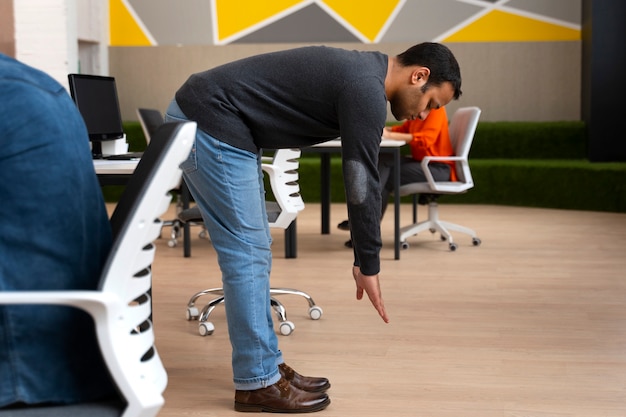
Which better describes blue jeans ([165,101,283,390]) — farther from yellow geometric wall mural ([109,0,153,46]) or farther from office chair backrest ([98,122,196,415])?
yellow geometric wall mural ([109,0,153,46])

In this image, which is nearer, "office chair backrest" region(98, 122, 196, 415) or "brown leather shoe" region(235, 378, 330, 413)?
"office chair backrest" region(98, 122, 196, 415)

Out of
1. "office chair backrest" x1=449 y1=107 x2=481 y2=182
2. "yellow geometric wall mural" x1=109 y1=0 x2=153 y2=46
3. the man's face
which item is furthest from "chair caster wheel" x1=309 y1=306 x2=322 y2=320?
"yellow geometric wall mural" x1=109 y1=0 x2=153 y2=46

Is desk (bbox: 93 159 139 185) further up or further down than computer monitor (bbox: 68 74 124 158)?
further down

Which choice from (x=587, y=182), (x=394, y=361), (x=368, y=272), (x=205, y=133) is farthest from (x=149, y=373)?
(x=587, y=182)

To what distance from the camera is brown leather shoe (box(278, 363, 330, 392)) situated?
8.95 ft

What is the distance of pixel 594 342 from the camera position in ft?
11.1

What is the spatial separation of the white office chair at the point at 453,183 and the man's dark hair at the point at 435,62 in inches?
130

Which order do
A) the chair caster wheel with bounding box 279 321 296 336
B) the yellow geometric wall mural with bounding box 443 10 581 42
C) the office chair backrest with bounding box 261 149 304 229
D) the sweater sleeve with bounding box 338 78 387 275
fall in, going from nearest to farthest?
the sweater sleeve with bounding box 338 78 387 275 → the chair caster wheel with bounding box 279 321 296 336 → the office chair backrest with bounding box 261 149 304 229 → the yellow geometric wall mural with bounding box 443 10 581 42

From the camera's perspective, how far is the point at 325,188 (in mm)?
6348

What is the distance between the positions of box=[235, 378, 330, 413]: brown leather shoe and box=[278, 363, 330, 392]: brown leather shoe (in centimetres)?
8

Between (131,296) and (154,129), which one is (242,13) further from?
(131,296)

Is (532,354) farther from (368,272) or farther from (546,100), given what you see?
(546,100)

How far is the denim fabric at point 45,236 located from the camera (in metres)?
1.29

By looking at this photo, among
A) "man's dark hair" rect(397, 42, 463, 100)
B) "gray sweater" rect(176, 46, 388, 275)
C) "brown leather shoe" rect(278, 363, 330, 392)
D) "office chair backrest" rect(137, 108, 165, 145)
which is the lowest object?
"brown leather shoe" rect(278, 363, 330, 392)
